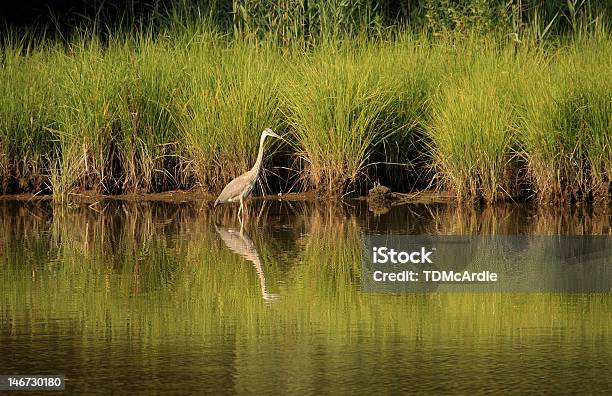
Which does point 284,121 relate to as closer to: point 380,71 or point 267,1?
point 380,71

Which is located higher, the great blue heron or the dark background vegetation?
the dark background vegetation

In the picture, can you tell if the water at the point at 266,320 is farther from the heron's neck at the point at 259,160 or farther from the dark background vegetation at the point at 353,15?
the dark background vegetation at the point at 353,15

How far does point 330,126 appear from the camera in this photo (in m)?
13.0

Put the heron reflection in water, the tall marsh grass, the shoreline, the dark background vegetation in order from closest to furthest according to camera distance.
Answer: the heron reflection in water → the tall marsh grass → the shoreline → the dark background vegetation

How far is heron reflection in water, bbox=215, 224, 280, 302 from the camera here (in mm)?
8727

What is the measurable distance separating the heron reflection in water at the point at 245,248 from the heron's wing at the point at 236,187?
20.6 inches

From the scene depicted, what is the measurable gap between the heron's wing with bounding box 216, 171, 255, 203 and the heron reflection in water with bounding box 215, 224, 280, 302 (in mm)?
523

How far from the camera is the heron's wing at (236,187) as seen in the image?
484 inches

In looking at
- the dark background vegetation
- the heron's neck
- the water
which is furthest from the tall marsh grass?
the dark background vegetation

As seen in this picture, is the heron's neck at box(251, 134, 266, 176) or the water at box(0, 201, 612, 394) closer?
the water at box(0, 201, 612, 394)

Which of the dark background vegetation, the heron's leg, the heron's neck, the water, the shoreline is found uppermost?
the dark background vegetation

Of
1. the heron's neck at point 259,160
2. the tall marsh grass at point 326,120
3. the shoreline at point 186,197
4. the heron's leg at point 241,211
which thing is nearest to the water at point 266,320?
the heron's leg at point 241,211

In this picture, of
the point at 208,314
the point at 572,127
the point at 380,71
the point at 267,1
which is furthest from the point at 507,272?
the point at 267,1

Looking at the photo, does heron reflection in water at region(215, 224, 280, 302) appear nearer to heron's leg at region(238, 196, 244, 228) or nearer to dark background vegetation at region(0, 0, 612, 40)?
heron's leg at region(238, 196, 244, 228)
